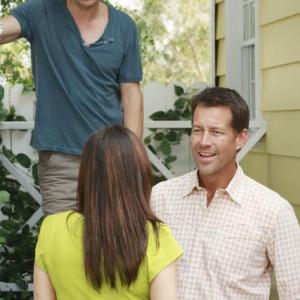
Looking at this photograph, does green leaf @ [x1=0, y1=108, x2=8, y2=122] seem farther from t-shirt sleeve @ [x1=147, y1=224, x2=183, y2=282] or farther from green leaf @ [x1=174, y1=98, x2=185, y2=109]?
t-shirt sleeve @ [x1=147, y1=224, x2=183, y2=282]

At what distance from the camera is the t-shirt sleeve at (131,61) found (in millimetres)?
3158

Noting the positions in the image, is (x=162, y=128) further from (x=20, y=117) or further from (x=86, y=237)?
(x=86, y=237)

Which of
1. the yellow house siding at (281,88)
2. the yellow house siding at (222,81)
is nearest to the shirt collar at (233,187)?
the yellow house siding at (281,88)

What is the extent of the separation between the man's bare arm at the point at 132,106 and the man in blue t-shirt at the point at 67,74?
9cm

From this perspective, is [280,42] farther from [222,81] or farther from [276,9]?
[222,81]

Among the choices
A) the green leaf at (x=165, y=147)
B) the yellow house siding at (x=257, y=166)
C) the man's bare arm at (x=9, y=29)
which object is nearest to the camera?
the man's bare arm at (x=9, y=29)

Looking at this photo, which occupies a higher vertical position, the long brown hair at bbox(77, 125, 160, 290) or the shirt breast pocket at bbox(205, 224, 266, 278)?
the long brown hair at bbox(77, 125, 160, 290)

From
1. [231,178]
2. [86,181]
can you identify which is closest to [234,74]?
[231,178]

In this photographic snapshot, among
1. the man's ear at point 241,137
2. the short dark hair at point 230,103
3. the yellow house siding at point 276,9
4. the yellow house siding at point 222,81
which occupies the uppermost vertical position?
the yellow house siding at point 276,9

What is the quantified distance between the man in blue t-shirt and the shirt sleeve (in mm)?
892

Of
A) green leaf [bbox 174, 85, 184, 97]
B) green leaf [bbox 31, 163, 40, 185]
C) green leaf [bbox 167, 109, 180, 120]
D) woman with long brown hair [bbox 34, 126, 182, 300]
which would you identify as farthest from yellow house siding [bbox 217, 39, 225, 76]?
woman with long brown hair [bbox 34, 126, 182, 300]

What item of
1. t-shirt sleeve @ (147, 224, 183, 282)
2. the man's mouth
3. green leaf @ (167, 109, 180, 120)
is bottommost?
t-shirt sleeve @ (147, 224, 183, 282)

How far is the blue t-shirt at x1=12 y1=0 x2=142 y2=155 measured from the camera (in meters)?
3.07

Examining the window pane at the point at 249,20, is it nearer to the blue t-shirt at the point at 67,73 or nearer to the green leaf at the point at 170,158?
the green leaf at the point at 170,158
